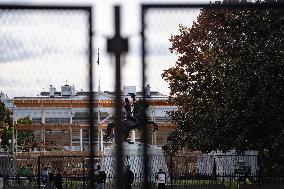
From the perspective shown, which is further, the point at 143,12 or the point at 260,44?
the point at 260,44

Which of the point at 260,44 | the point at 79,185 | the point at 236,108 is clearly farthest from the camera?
the point at 236,108

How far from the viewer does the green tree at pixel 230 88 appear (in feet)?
61.8

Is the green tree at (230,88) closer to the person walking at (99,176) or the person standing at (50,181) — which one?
the person walking at (99,176)

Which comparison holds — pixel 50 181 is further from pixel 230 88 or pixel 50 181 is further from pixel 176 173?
pixel 230 88

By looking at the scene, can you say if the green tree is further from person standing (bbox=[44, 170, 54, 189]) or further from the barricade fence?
person standing (bbox=[44, 170, 54, 189])

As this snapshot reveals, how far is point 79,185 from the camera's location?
A: 19250mm

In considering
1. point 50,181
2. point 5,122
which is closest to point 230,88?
point 50,181

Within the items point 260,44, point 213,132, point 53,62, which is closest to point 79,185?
point 213,132

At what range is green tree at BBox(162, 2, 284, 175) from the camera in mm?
18844

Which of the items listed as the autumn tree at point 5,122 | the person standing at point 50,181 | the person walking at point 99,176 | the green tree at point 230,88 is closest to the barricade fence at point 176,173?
the person standing at point 50,181

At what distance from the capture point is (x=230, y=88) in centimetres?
2033

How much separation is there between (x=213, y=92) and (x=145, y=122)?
1659cm

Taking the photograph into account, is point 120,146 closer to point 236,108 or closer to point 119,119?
point 119,119

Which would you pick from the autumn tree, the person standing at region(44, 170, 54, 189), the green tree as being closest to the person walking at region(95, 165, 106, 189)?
the person standing at region(44, 170, 54, 189)
